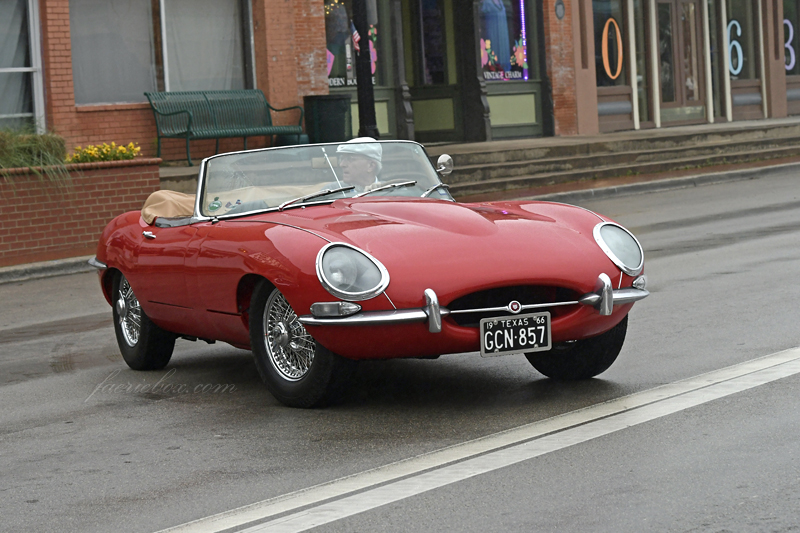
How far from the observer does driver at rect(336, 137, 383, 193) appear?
6762 mm

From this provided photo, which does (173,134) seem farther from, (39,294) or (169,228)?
(169,228)

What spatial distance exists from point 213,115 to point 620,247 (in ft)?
47.8

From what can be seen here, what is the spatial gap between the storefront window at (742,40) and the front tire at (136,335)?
84.1ft

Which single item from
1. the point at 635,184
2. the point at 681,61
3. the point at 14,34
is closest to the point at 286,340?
the point at 14,34

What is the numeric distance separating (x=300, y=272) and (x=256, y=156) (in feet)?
5.17

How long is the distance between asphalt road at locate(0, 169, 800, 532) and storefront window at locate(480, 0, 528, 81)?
16.8 meters

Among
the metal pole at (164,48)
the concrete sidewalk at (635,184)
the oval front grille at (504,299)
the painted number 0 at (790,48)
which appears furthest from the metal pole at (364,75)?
the painted number 0 at (790,48)

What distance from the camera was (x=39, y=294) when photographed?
38.9 feet

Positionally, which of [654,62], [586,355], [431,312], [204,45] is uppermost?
[204,45]

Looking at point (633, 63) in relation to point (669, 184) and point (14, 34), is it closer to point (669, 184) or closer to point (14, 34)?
point (669, 184)

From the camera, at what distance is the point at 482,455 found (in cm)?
468

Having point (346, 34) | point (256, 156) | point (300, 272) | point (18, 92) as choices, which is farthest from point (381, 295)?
point (346, 34)

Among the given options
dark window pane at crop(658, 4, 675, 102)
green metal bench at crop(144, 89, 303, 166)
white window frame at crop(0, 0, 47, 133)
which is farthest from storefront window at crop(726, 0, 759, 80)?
white window frame at crop(0, 0, 47, 133)

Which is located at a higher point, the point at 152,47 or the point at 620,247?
the point at 152,47
